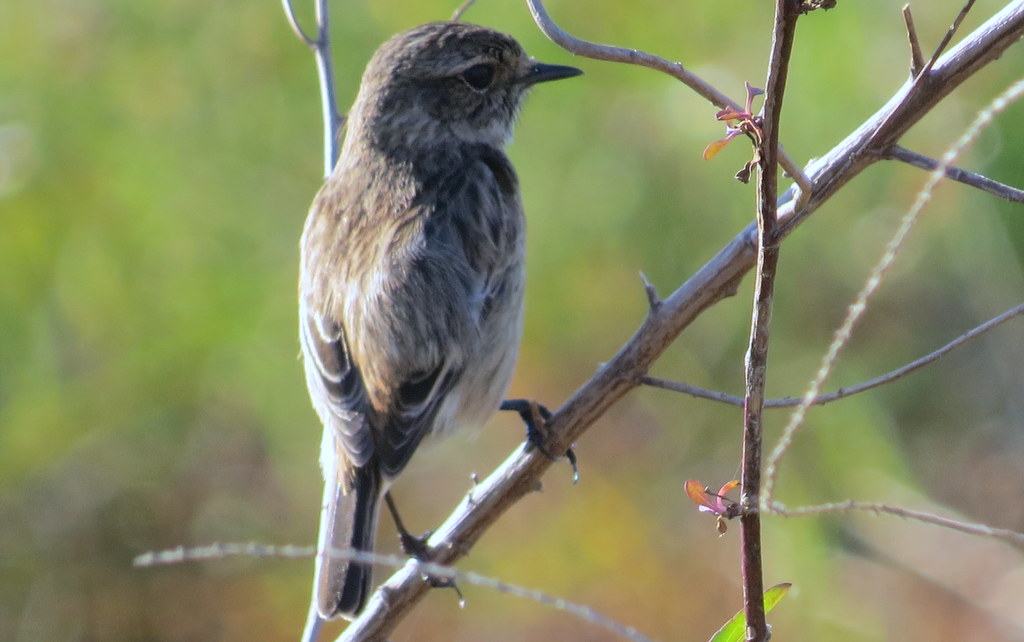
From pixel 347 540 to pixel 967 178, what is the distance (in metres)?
2.11

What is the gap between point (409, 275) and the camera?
3.92 meters

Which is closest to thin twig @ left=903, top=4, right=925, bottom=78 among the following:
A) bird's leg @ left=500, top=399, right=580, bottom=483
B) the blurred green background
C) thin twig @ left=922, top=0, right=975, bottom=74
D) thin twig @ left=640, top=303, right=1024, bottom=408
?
thin twig @ left=922, top=0, right=975, bottom=74

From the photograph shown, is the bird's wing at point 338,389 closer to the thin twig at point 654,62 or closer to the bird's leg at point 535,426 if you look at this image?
the bird's leg at point 535,426

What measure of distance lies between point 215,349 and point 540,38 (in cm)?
214

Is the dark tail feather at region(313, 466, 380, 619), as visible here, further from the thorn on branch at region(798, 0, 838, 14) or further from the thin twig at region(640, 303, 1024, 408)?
the thorn on branch at region(798, 0, 838, 14)

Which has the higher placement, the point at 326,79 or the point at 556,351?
the point at 326,79

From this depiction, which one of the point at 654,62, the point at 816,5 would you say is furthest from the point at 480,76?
the point at 816,5

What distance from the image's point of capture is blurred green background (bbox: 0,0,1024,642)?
17.7 ft

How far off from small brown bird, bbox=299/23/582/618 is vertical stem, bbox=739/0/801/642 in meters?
1.87

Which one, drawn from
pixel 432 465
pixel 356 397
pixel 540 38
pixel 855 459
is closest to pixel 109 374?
pixel 432 465

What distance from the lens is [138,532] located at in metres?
5.64

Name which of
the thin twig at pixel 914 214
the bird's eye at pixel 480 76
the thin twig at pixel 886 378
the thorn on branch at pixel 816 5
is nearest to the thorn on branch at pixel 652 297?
the thin twig at pixel 886 378

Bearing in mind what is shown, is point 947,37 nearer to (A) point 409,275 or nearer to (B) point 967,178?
(B) point 967,178

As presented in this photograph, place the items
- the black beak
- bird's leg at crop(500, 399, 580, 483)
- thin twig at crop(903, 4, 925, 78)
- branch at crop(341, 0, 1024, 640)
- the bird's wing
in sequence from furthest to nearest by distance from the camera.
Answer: the black beak → the bird's wing → bird's leg at crop(500, 399, 580, 483) → branch at crop(341, 0, 1024, 640) → thin twig at crop(903, 4, 925, 78)
